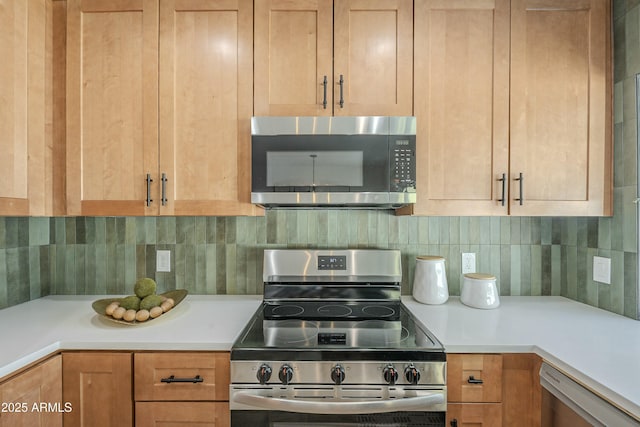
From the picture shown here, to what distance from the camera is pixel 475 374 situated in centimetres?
116

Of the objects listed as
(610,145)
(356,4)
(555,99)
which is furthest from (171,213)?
(610,145)

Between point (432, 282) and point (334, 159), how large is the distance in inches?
31.4

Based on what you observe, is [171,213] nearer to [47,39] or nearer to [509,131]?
[47,39]

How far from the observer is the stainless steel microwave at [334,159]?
144 cm

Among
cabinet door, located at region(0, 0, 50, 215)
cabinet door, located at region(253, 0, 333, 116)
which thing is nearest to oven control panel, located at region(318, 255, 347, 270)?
cabinet door, located at region(253, 0, 333, 116)

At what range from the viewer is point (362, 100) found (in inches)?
58.4

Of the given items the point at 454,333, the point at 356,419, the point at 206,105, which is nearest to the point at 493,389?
the point at 454,333

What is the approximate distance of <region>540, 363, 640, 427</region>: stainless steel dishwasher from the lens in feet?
2.85

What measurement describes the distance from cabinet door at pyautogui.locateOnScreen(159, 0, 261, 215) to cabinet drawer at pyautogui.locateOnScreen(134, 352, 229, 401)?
24.1 inches

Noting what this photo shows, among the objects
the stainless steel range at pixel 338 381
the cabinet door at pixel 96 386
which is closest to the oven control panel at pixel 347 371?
the stainless steel range at pixel 338 381

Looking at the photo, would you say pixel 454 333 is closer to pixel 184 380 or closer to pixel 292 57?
pixel 184 380

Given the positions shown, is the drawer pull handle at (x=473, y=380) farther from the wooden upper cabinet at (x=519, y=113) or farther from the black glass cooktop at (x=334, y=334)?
the wooden upper cabinet at (x=519, y=113)

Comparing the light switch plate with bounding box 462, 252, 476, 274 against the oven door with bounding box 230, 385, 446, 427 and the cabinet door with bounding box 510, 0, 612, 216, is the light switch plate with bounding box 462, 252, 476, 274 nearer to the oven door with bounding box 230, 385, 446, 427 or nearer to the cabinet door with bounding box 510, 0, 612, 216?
the cabinet door with bounding box 510, 0, 612, 216

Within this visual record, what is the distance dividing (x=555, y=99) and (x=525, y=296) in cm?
104
